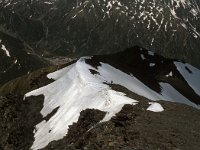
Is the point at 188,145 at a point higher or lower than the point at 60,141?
higher

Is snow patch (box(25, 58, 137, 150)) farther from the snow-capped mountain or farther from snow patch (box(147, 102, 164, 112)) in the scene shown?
snow patch (box(147, 102, 164, 112))

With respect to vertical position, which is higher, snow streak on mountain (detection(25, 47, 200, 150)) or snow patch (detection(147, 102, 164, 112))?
snow patch (detection(147, 102, 164, 112))

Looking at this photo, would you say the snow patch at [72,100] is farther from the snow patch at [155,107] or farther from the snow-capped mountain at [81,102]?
the snow patch at [155,107]

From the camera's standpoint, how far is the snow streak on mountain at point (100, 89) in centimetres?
5375

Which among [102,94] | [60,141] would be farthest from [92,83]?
[60,141]

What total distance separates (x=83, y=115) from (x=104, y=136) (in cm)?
1312

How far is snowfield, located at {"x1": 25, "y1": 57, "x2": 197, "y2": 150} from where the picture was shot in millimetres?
51938

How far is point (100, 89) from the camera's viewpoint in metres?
63.2

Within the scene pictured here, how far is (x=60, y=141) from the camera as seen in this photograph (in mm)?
47969

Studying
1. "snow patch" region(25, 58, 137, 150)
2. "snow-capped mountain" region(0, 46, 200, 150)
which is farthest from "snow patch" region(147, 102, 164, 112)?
"snow patch" region(25, 58, 137, 150)

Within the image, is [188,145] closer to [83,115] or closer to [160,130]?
[160,130]

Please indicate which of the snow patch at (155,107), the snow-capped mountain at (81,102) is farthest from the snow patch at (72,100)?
the snow patch at (155,107)

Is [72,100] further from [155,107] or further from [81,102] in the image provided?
[155,107]

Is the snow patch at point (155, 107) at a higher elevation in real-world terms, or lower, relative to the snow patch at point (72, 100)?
higher
